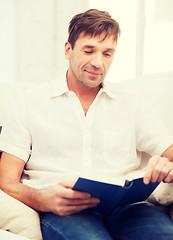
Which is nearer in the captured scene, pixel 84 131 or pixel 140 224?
pixel 140 224

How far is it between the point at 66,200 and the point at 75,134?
13.2 inches

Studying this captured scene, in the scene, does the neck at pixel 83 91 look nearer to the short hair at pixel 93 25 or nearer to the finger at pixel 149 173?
the short hair at pixel 93 25

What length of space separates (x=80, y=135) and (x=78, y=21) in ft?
1.47

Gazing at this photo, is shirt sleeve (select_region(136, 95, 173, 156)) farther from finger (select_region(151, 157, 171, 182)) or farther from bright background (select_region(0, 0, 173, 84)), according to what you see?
bright background (select_region(0, 0, 173, 84))

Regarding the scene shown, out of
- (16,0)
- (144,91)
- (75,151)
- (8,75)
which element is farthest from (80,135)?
(16,0)

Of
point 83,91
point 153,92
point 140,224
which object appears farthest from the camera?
point 153,92

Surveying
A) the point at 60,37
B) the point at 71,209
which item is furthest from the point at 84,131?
the point at 60,37

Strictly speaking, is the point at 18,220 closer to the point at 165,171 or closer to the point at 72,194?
the point at 72,194

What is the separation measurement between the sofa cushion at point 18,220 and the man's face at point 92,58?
545 millimetres

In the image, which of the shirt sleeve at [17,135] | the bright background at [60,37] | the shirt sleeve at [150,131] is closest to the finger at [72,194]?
the shirt sleeve at [17,135]

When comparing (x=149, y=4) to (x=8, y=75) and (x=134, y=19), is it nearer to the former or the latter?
(x=134, y=19)

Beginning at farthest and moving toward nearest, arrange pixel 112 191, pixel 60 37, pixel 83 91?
pixel 60 37, pixel 83 91, pixel 112 191

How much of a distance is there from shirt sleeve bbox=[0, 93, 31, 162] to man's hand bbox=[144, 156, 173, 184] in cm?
48

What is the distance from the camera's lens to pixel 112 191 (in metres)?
0.92
